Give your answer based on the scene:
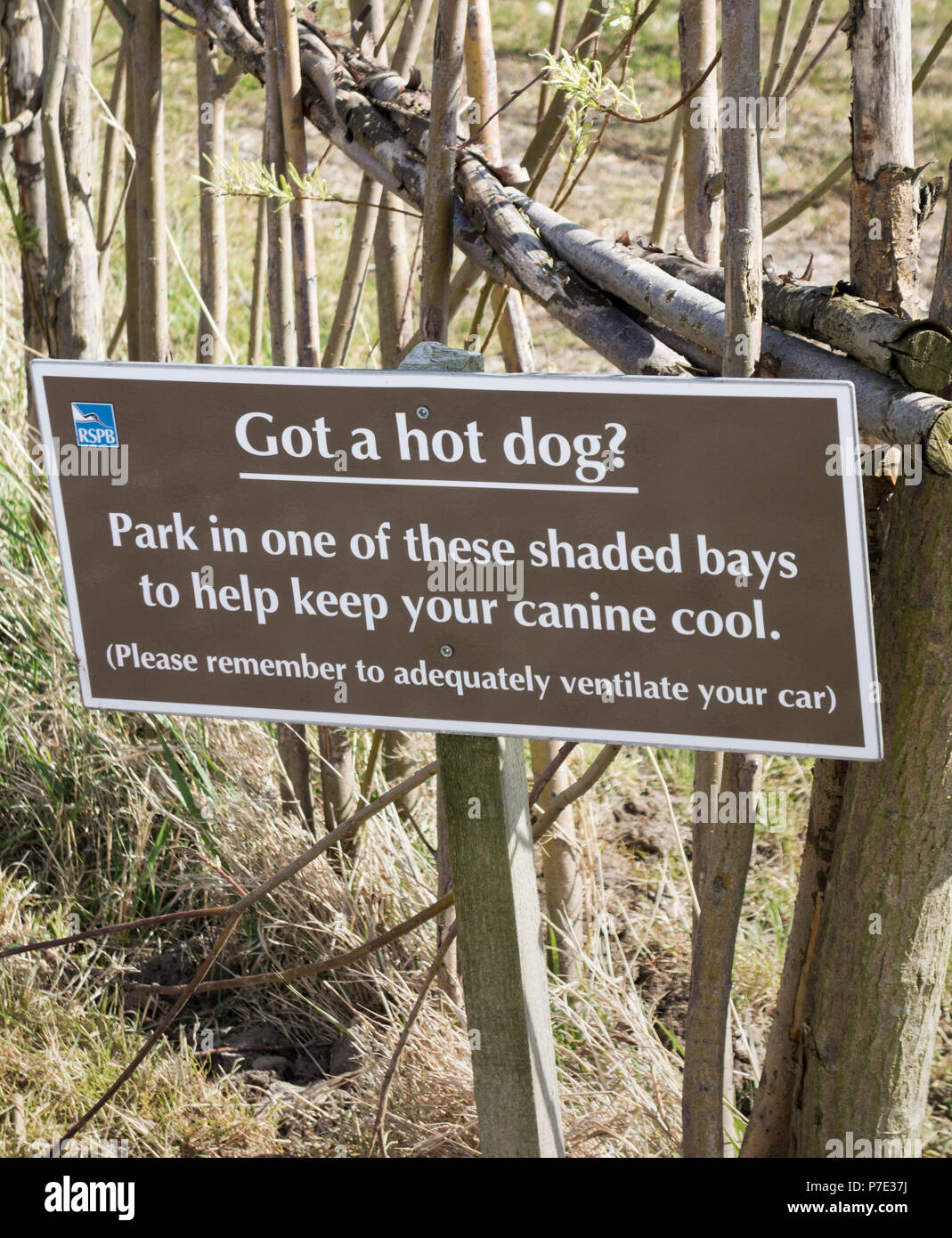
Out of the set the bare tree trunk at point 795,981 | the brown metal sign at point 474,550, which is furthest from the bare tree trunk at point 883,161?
the bare tree trunk at point 795,981

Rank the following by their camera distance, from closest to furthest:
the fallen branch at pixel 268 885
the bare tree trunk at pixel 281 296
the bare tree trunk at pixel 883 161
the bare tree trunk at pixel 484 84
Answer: the bare tree trunk at pixel 883 161 < the fallen branch at pixel 268 885 < the bare tree trunk at pixel 484 84 < the bare tree trunk at pixel 281 296

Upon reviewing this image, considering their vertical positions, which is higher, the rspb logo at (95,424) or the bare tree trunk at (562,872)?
the rspb logo at (95,424)

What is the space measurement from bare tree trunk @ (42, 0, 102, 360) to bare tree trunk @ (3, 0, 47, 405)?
2.2 inches

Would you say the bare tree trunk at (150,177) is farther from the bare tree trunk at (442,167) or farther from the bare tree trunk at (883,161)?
the bare tree trunk at (883,161)

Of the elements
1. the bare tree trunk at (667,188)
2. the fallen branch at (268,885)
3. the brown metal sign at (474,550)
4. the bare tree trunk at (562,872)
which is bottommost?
the bare tree trunk at (562,872)

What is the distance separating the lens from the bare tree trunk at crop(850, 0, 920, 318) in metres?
1.18

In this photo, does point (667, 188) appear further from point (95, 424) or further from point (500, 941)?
point (500, 941)

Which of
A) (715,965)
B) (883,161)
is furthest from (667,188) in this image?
(715,965)

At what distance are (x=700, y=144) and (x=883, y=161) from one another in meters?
0.45

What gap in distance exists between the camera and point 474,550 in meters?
1.11

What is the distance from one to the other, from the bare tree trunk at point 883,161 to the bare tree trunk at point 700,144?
37cm

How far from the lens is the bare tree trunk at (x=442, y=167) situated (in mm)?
1326

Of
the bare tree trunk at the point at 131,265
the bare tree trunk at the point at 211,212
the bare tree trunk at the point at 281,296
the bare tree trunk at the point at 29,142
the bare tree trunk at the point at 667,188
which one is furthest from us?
the bare tree trunk at the point at 29,142

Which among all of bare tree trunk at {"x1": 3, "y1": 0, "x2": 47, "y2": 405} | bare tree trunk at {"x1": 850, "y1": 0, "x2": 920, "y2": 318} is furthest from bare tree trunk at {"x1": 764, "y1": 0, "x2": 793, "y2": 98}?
bare tree trunk at {"x1": 3, "y1": 0, "x2": 47, "y2": 405}
